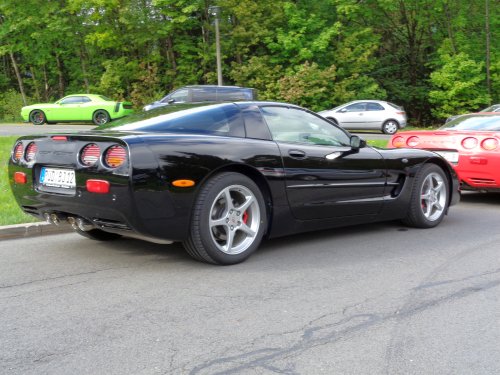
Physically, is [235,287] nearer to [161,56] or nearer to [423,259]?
[423,259]

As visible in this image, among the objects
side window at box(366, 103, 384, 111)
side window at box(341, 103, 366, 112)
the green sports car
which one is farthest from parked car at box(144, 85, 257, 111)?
side window at box(366, 103, 384, 111)

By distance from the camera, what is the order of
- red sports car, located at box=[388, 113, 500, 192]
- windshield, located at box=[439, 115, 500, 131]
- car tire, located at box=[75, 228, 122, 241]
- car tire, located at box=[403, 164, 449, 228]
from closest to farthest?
car tire, located at box=[75, 228, 122, 241] → car tire, located at box=[403, 164, 449, 228] → red sports car, located at box=[388, 113, 500, 192] → windshield, located at box=[439, 115, 500, 131]

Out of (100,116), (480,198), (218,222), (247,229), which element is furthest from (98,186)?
(100,116)

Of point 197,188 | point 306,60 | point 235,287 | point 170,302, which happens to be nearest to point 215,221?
point 197,188

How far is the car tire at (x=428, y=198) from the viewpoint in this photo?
6.30 metres

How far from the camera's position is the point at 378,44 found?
32.0 m

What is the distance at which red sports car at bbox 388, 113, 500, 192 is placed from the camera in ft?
25.3

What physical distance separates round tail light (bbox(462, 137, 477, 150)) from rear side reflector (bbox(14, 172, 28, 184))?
5643 millimetres

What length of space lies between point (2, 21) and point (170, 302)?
117 ft

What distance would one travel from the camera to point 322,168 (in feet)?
17.6

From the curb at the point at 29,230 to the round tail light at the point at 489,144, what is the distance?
532cm

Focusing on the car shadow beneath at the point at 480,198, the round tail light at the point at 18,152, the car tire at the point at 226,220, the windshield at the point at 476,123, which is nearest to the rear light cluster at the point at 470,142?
the windshield at the point at 476,123

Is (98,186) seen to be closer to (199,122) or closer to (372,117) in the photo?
(199,122)

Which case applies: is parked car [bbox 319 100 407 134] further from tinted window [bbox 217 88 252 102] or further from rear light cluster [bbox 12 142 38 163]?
rear light cluster [bbox 12 142 38 163]
